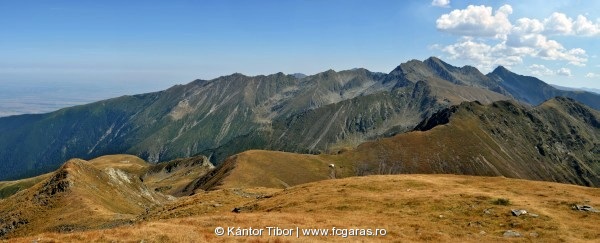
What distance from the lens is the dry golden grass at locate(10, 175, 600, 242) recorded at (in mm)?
34562

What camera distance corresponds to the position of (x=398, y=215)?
49.9m

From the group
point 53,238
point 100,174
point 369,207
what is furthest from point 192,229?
point 100,174

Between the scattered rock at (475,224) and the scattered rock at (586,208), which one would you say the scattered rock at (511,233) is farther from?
the scattered rock at (586,208)

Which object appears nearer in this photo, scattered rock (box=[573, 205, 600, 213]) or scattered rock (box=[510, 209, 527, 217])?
scattered rock (box=[510, 209, 527, 217])

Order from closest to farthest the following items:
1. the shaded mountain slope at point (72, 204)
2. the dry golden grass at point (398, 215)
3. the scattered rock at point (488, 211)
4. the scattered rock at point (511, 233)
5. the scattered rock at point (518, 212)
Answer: the dry golden grass at point (398, 215), the scattered rock at point (511, 233), the scattered rock at point (518, 212), the scattered rock at point (488, 211), the shaded mountain slope at point (72, 204)

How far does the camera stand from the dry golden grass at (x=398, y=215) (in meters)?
34.6

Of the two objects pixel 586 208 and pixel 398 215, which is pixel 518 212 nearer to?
pixel 586 208

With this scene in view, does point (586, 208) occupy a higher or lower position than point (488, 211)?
higher

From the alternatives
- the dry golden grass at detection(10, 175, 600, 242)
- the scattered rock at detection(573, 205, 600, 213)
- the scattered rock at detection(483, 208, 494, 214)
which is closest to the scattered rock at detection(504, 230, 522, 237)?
the dry golden grass at detection(10, 175, 600, 242)

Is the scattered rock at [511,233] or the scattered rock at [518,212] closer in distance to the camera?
the scattered rock at [511,233]

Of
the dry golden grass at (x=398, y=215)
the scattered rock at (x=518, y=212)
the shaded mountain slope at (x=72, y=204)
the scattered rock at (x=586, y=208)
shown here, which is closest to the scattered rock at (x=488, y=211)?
the dry golden grass at (x=398, y=215)

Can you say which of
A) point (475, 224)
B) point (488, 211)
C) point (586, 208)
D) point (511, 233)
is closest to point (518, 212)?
point (488, 211)

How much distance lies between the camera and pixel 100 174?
10575 centimetres

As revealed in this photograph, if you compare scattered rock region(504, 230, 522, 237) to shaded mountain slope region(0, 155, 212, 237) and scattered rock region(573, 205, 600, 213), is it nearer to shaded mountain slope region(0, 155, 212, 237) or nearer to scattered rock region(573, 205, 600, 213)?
scattered rock region(573, 205, 600, 213)
